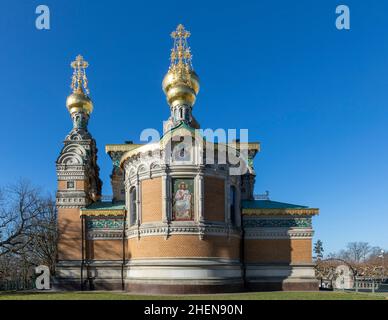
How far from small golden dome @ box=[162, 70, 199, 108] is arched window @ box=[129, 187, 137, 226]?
573 centimetres

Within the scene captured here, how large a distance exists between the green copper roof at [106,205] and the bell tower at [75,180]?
0.37 metres

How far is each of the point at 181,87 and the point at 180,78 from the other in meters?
1.03

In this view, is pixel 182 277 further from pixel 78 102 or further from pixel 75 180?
pixel 78 102

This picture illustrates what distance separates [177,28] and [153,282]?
51.3 feet

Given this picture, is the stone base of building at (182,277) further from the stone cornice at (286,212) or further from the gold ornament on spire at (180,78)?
the gold ornament on spire at (180,78)

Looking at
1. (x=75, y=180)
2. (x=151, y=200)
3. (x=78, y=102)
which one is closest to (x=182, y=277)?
(x=151, y=200)

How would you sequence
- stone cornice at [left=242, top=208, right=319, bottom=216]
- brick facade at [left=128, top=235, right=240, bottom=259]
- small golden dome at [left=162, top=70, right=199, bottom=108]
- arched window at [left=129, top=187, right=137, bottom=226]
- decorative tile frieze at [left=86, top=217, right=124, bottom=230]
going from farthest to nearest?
small golden dome at [left=162, top=70, right=199, bottom=108] → decorative tile frieze at [left=86, top=217, right=124, bottom=230] → stone cornice at [left=242, top=208, right=319, bottom=216] → arched window at [left=129, top=187, right=137, bottom=226] → brick facade at [left=128, top=235, right=240, bottom=259]

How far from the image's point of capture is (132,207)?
21.5 metres

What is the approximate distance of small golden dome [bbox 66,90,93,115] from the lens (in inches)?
1061

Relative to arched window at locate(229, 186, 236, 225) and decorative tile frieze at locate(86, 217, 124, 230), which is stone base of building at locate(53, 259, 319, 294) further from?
arched window at locate(229, 186, 236, 225)

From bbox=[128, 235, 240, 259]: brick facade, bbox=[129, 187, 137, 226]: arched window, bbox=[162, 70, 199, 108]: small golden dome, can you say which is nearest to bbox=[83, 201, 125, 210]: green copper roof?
bbox=[129, 187, 137, 226]: arched window

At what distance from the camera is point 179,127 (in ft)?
65.0
